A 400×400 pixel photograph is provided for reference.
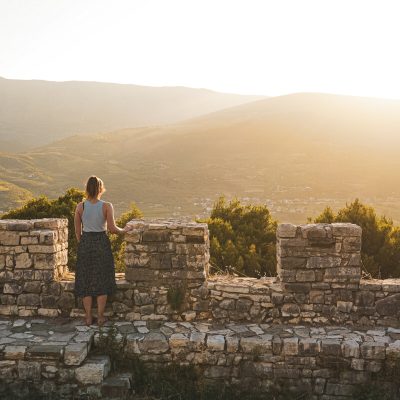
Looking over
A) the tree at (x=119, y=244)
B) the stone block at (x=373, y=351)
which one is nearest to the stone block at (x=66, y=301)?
the stone block at (x=373, y=351)

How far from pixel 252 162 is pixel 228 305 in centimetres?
5185

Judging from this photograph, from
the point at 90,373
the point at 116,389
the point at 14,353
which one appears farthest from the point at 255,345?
the point at 14,353

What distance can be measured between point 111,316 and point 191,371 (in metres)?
1.57

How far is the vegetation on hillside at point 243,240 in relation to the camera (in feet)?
38.3

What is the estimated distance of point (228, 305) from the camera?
22.6 ft

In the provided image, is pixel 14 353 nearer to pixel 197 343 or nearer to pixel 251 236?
pixel 197 343

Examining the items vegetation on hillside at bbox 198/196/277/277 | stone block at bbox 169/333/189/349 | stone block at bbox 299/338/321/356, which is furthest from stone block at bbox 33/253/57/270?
vegetation on hillside at bbox 198/196/277/277

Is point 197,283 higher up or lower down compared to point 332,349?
higher up

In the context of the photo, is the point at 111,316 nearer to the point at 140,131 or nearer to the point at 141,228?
the point at 141,228

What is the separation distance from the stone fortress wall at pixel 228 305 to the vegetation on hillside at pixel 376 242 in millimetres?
4546

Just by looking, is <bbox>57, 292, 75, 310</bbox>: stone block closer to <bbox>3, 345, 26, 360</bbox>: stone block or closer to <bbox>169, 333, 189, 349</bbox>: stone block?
<bbox>3, 345, 26, 360</bbox>: stone block

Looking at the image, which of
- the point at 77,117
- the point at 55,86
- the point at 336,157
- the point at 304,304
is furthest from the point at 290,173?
the point at 55,86

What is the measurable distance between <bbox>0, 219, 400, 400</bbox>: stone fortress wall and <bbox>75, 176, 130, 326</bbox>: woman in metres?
0.31

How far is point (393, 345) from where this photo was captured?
19.9ft
